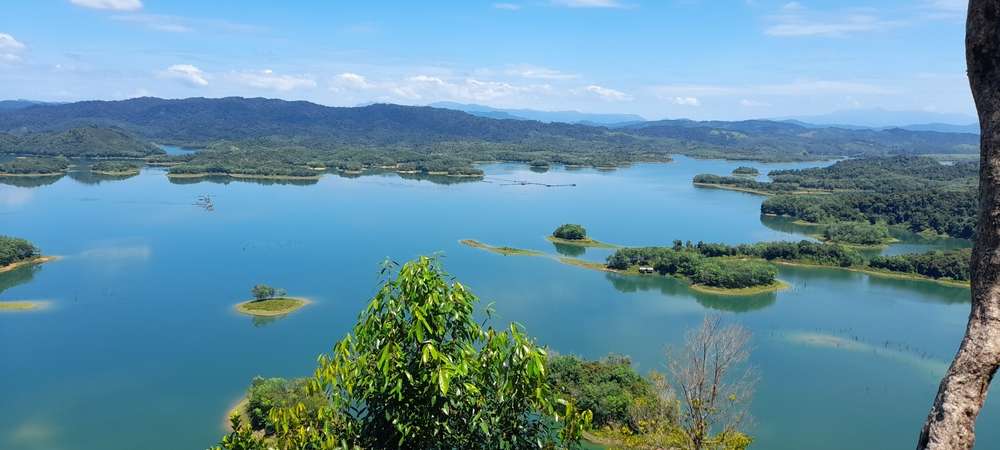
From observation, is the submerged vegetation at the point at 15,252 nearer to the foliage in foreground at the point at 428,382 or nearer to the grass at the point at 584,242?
the grass at the point at 584,242

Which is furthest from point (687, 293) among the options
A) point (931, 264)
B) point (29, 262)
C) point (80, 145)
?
point (80, 145)

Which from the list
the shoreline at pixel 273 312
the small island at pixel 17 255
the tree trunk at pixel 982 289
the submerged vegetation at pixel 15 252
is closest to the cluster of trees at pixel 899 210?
the shoreline at pixel 273 312

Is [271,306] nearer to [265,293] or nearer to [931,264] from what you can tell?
[265,293]

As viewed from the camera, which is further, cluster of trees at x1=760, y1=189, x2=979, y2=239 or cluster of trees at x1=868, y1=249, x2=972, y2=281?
cluster of trees at x1=760, y1=189, x2=979, y2=239

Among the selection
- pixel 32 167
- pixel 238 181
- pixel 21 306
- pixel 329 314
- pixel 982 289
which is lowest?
pixel 329 314

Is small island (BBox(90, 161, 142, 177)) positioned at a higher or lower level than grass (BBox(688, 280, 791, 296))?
higher

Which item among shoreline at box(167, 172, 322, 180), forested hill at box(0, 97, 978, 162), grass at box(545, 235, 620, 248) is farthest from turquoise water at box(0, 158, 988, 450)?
forested hill at box(0, 97, 978, 162)

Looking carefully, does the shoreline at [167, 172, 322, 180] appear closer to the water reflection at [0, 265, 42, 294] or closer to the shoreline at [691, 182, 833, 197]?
the water reflection at [0, 265, 42, 294]
